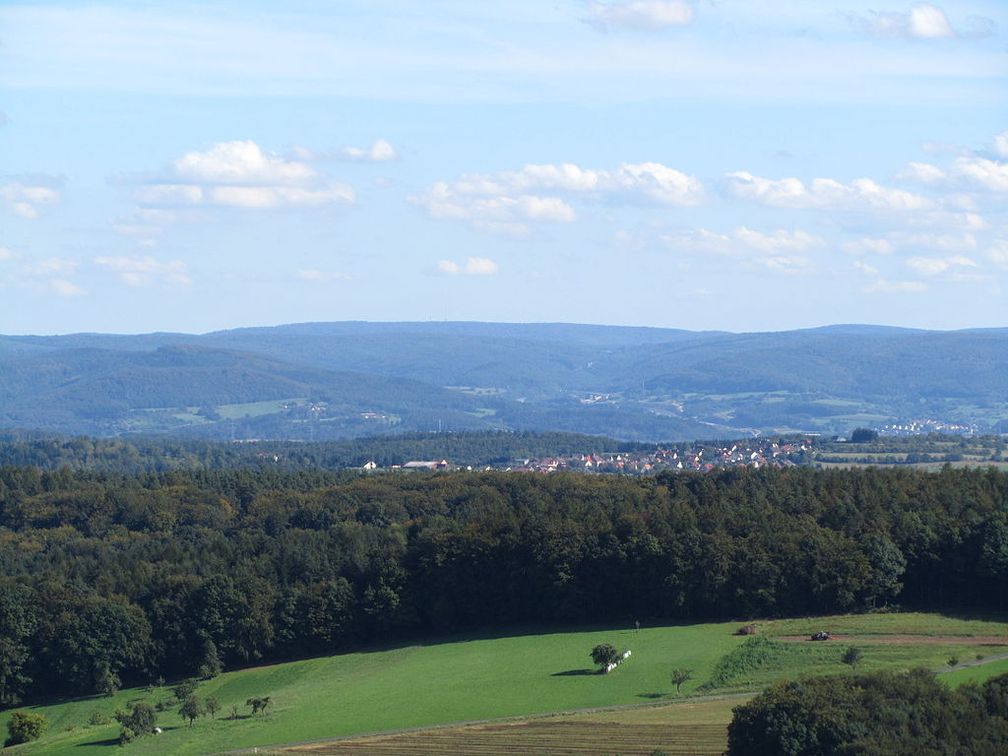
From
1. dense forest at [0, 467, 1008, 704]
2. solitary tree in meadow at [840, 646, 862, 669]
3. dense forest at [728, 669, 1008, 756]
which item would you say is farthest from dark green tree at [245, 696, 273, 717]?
solitary tree in meadow at [840, 646, 862, 669]

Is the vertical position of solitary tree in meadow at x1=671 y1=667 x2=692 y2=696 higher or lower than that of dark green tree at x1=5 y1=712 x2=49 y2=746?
higher

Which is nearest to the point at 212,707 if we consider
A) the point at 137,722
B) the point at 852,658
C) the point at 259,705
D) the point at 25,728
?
the point at 259,705

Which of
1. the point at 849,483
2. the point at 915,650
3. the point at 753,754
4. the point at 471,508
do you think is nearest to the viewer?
the point at 753,754

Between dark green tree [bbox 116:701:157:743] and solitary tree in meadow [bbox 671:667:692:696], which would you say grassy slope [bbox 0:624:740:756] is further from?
dark green tree [bbox 116:701:157:743]

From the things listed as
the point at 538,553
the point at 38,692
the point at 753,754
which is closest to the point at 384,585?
the point at 538,553

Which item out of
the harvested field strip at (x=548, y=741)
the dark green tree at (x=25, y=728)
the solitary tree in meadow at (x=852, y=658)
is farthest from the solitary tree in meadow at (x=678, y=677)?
the dark green tree at (x=25, y=728)

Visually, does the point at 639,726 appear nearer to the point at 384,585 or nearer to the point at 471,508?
the point at 384,585
